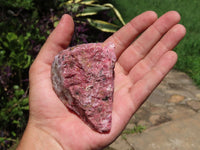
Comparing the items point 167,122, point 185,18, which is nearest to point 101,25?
point 167,122

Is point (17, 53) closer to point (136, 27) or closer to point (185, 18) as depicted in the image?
point (136, 27)

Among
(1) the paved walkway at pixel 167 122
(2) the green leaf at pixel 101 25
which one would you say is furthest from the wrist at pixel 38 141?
(2) the green leaf at pixel 101 25

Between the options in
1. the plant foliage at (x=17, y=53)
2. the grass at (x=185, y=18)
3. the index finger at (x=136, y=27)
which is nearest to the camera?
the index finger at (x=136, y=27)

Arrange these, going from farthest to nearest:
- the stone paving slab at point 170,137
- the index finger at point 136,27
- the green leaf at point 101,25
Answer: the green leaf at point 101,25
the stone paving slab at point 170,137
the index finger at point 136,27

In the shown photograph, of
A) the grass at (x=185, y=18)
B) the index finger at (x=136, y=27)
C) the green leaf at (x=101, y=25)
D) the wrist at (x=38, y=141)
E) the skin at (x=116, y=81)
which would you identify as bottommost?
the grass at (x=185, y=18)

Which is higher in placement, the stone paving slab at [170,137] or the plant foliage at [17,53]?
the plant foliage at [17,53]

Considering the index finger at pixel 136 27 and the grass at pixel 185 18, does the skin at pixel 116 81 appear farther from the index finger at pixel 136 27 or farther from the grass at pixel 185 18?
the grass at pixel 185 18

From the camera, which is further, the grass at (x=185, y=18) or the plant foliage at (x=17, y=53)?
the grass at (x=185, y=18)
